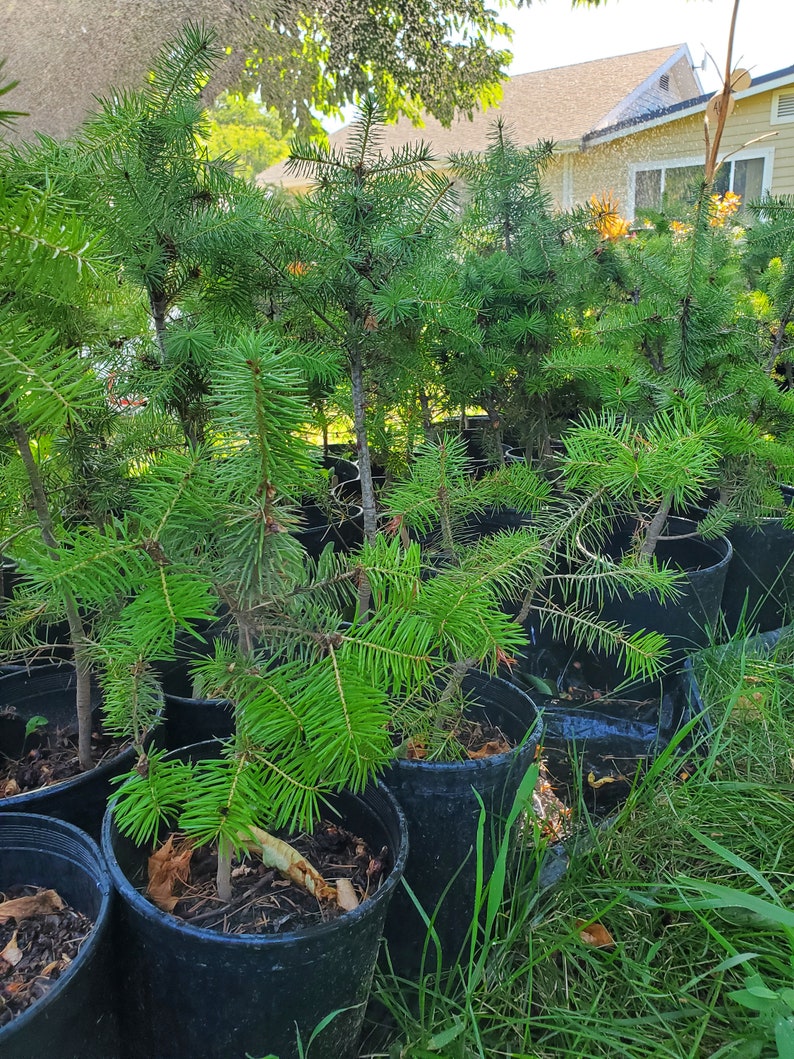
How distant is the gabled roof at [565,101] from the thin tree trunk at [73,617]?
1380 cm

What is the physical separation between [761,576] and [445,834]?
4.88 feet

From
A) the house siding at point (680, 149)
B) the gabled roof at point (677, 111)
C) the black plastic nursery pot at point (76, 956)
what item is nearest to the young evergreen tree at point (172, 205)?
the black plastic nursery pot at point (76, 956)

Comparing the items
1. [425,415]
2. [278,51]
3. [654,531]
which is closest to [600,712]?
[654,531]

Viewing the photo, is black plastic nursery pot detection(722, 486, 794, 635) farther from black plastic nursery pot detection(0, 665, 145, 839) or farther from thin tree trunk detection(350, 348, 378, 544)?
black plastic nursery pot detection(0, 665, 145, 839)

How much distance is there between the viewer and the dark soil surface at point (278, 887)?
0.98 metres

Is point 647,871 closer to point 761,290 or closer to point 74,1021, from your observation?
point 74,1021

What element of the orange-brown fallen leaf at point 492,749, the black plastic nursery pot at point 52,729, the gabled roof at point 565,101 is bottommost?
the orange-brown fallen leaf at point 492,749

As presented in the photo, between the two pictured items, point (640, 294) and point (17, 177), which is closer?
point (17, 177)

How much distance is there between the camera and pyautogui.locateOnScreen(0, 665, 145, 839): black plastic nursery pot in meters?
1.12

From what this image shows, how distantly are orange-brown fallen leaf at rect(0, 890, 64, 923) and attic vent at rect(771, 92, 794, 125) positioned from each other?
12243 mm

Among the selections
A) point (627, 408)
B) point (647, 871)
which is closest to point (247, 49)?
point (627, 408)

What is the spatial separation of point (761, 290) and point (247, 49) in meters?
5.77

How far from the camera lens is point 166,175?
1203mm

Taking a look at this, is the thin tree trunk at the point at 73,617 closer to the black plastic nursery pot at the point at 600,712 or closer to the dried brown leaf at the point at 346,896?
the dried brown leaf at the point at 346,896
